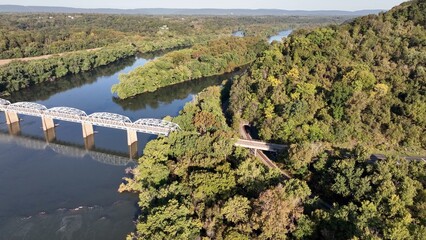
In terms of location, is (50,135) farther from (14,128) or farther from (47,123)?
(14,128)

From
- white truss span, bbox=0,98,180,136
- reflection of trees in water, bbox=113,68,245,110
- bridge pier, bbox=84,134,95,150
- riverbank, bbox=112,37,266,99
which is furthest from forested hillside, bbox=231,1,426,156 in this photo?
riverbank, bbox=112,37,266,99

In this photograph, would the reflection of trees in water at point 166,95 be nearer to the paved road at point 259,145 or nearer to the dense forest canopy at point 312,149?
the dense forest canopy at point 312,149

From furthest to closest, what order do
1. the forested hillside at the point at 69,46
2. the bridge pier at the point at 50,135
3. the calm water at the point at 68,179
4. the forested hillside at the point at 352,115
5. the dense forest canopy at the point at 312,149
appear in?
the forested hillside at the point at 69,46, the bridge pier at the point at 50,135, the calm water at the point at 68,179, the dense forest canopy at the point at 312,149, the forested hillside at the point at 352,115

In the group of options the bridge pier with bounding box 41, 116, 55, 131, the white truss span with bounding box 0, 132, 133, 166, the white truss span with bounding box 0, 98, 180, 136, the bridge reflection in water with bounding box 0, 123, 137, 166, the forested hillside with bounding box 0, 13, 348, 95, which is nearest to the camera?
the white truss span with bounding box 0, 132, 133, 166

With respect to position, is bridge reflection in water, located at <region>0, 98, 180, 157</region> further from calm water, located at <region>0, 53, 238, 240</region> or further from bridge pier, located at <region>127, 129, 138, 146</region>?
calm water, located at <region>0, 53, 238, 240</region>

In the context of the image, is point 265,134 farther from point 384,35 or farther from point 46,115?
point 46,115

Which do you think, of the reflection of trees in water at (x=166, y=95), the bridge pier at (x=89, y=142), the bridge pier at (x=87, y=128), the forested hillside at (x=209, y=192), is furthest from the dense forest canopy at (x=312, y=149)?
the reflection of trees in water at (x=166, y=95)

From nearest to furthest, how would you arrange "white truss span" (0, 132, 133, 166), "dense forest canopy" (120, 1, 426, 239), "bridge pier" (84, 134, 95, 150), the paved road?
"dense forest canopy" (120, 1, 426, 239) → the paved road → "white truss span" (0, 132, 133, 166) → "bridge pier" (84, 134, 95, 150)
